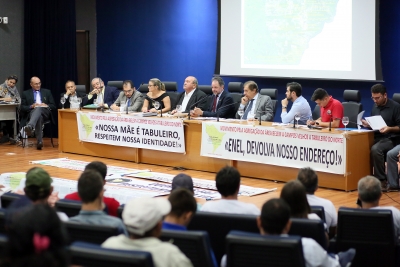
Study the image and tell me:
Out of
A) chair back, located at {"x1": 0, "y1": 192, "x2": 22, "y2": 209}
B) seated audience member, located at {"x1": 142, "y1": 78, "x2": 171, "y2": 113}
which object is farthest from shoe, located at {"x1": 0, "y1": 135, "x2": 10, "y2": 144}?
chair back, located at {"x1": 0, "y1": 192, "x2": 22, "y2": 209}

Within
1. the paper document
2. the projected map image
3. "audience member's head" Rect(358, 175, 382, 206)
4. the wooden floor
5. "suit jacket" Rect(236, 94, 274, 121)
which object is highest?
the projected map image

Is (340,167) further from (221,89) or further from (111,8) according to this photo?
(111,8)

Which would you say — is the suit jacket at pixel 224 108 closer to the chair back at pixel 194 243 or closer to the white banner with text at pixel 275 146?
the white banner with text at pixel 275 146

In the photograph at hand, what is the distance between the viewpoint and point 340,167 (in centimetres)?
673

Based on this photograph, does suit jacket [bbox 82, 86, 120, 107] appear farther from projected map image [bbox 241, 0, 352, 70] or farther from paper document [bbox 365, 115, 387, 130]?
paper document [bbox 365, 115, 387, 130]

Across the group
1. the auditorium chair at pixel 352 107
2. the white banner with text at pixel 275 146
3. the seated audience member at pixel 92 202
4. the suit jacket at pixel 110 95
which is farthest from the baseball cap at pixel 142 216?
the suit jacket at pixel 110 95

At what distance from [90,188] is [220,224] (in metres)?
0.67

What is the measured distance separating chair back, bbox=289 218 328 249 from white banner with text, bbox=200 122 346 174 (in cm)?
374

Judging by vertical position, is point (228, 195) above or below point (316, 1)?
below

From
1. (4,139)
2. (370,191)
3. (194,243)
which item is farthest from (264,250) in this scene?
(4,139)

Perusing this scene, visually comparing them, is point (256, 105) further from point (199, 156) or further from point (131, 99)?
point (131, 99)

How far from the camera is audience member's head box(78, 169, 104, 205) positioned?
319 cm

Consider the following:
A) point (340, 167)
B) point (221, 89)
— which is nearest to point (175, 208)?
point (340, 167)

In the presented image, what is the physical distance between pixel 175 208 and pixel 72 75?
9451 mm
